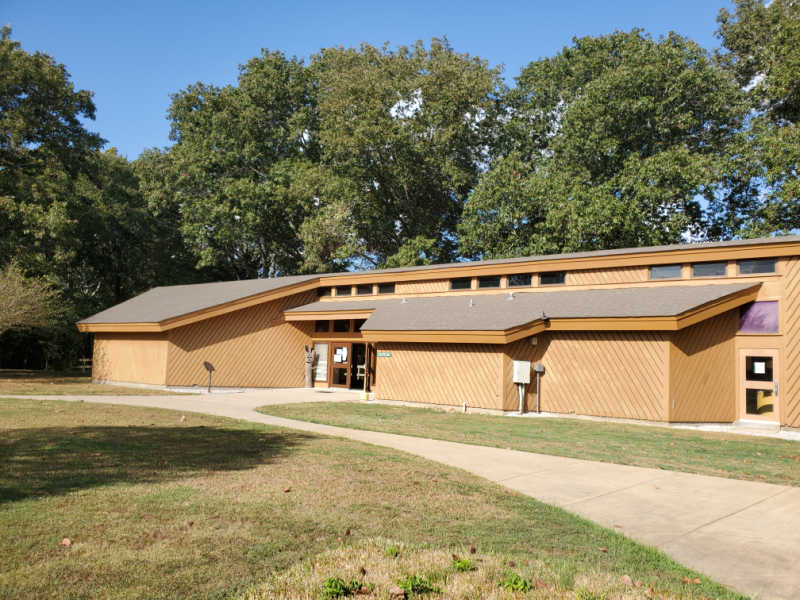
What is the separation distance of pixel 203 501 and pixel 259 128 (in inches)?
1551

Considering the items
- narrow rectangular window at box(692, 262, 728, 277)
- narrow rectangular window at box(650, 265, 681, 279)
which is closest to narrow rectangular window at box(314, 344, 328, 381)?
narrow rectangular window at box(650, 265, 681, 279)

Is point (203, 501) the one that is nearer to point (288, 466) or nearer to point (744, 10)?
point (288, 466)

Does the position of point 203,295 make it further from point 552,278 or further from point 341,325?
point 552,278

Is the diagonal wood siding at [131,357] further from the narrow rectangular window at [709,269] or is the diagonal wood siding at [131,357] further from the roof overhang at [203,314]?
the narrow rectangular window at [709,269]

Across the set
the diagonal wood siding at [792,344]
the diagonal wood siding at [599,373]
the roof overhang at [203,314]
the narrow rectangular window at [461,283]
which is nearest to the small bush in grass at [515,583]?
the diagonal wood siding at [599,373]

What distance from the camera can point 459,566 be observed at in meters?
4.22

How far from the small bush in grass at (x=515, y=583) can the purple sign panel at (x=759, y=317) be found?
1350 cm

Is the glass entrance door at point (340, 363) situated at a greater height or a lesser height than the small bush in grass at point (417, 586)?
greater

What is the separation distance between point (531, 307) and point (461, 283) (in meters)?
4.01

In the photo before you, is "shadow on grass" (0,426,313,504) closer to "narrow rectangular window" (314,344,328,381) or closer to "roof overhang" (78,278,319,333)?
"roof overhang" (78,278,319,333)

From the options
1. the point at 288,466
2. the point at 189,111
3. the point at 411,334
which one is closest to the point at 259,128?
the point at 189,111

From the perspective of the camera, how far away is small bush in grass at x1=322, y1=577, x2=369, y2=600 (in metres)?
3.76

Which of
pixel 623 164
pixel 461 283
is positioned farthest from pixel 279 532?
pixel 623 164

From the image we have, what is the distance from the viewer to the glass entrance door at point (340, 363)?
23.6 m
